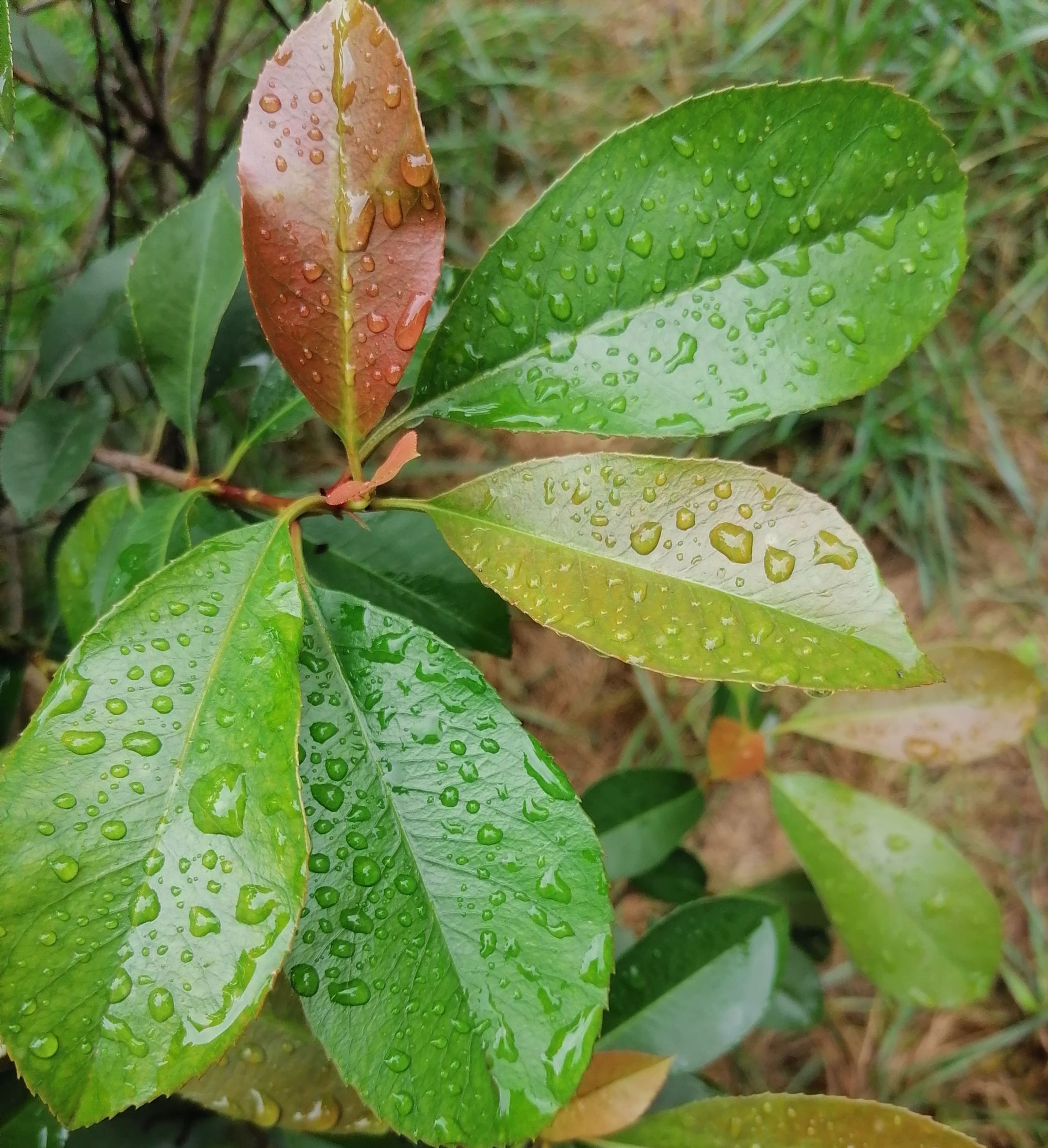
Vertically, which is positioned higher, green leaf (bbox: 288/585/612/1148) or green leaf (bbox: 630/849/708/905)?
green leaf (bbox: 288/585/612/1148)

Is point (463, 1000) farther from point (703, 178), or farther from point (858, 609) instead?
point (703, 178)

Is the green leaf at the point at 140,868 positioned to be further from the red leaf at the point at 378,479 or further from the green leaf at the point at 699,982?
the green leaf at the point at 699,982

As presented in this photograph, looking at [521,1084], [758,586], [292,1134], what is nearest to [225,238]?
[758,586]

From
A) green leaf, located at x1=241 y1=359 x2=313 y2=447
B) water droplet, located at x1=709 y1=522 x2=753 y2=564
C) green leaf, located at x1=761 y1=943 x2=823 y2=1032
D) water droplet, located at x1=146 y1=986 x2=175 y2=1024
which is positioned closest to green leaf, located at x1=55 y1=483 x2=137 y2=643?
green leaf, located at x1=241 y1=359 x2=313 y2=447

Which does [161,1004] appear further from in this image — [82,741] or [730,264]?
[730,264]

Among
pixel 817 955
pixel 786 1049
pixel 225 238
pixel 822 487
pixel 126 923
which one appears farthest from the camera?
pixel 822 487

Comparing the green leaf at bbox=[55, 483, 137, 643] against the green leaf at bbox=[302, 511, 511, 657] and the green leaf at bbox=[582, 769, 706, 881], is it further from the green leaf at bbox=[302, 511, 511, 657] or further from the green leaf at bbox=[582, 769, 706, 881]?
the green leaf at bbox=[582, 769, 706, 881]

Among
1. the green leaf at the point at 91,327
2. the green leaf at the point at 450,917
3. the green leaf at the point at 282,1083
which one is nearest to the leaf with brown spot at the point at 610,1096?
the green leaf at the point at 282,1083
